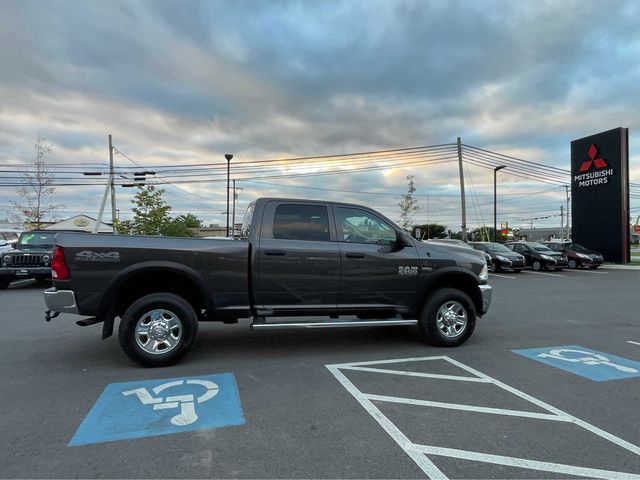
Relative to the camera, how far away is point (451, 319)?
618cm

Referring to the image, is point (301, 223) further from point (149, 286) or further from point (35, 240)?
point (35, 240)

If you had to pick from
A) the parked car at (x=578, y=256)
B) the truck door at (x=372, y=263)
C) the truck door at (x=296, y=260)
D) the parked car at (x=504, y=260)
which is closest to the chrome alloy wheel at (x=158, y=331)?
the truck door at (x=296, y=260)

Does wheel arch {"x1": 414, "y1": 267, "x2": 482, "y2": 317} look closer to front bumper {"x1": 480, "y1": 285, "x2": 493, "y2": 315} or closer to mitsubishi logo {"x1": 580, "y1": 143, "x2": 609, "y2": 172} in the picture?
front bumper {"x1": 480, "y1": 285, "x2": 493, "y2": 315}

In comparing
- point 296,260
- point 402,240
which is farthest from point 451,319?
point 296,260

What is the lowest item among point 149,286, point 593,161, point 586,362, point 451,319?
point 586,362

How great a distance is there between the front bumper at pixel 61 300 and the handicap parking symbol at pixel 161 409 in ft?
3.77

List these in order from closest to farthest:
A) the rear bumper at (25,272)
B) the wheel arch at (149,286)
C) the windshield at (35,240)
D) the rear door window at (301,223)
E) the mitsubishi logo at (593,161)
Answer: the wheel arch at (149,286) < the rear door window at (301,223) < the rear bumper at (25,272) < the windshield at (35,240) < the mitsubishi logo at (593,161)

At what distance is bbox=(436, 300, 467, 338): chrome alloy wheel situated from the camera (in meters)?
6.14

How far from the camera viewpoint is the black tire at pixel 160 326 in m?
5.05

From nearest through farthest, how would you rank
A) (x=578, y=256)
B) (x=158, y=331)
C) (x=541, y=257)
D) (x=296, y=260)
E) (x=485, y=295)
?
(x=158, y=331)
(x=296, y=260)
(x=485, y=295)
(x=541, y=257)
(x=578, y=256)

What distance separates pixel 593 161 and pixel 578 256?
7.76 m

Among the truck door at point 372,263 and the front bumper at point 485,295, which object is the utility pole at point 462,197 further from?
the truck door at point 372,263

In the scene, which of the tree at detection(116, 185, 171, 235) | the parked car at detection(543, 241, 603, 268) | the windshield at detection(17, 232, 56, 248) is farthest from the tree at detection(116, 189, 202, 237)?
the parked car at detection(543, 241, 603, 268)

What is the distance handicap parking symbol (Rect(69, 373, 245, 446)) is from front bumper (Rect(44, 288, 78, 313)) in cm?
115
